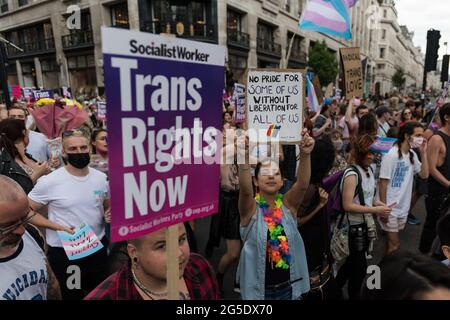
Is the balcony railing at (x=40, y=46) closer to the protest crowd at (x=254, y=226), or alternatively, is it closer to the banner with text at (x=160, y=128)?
the protest crowd at (x=254, y=226)

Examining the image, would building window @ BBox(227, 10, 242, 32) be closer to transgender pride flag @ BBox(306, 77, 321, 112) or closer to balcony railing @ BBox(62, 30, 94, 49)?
balcony railing @ BBox(62, 30, 94, 49)

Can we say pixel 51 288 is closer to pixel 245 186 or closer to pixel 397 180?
pixel 245 186

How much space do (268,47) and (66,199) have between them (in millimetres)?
28641

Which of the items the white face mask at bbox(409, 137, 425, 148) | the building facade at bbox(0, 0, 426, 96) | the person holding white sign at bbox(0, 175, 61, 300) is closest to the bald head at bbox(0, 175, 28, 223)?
the person holding white sign at bbox(0, 175, 61, 300)

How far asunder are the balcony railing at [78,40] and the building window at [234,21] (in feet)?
34.4

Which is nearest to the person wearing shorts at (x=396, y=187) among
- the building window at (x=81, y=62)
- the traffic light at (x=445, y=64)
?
the traffic light at (x=445, y=64)

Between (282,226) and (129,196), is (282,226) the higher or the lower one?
the lower one

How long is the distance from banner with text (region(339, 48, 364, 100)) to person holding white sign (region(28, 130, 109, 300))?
146 inches

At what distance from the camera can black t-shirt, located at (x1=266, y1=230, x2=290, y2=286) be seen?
218cm

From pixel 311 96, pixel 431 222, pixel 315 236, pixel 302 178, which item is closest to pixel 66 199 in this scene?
pixel 302 178

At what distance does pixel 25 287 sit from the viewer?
60.6 inches
